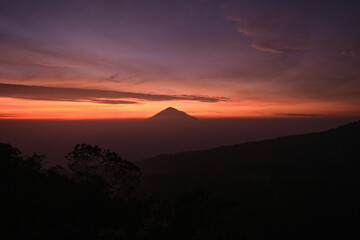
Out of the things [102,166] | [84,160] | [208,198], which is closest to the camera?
[208,198]

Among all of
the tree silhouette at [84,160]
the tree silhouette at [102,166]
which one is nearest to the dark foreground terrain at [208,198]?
the tree silhouette at [102,166]

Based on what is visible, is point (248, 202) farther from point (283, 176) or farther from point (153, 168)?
point (153, 168)

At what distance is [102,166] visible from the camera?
16.1 meters

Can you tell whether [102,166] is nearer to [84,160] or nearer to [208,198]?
[84,160]

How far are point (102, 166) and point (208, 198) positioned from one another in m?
8.58

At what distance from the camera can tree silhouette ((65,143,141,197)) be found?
603 inches

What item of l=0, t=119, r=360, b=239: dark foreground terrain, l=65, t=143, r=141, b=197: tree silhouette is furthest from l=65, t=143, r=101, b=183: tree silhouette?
l=0, t=119, r=360, b=239: dark foreground terrain

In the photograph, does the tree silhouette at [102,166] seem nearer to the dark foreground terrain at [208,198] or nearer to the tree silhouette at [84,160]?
the tree silhouette at [84,160]

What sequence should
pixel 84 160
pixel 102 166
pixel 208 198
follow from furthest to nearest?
pixel 102 166
pixel 84 160
pixel 208 198

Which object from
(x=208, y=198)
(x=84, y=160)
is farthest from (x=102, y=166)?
(x=208, y=198)

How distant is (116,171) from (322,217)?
205ft

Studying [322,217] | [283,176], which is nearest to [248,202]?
[322,217]

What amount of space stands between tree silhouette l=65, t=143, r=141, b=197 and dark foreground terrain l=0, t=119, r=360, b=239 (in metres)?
0.53

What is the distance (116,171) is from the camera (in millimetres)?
16203
